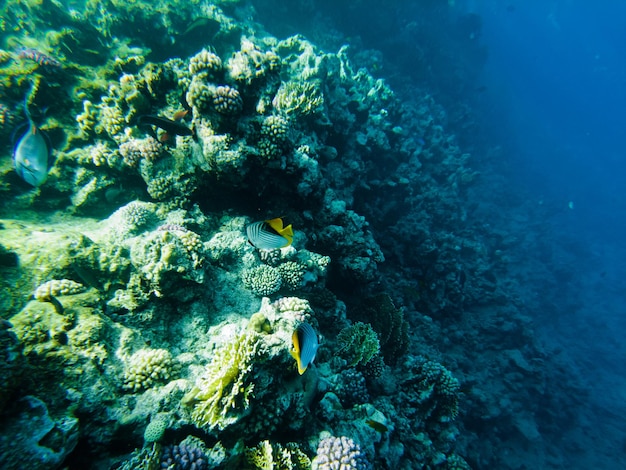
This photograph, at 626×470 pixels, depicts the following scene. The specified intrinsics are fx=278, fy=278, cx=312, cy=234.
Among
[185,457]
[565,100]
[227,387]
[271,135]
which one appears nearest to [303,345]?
[227,387]

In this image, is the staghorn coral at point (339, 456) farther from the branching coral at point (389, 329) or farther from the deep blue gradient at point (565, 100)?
the deep blue gradient at point (565, 100)

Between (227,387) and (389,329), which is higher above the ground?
(389,329)

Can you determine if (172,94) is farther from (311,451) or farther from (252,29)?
(252,29)

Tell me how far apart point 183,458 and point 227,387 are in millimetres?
563

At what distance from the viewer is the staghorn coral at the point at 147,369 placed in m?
2.63

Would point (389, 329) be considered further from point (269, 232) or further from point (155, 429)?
point (155, 429)

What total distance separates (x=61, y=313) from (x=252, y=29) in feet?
37.2

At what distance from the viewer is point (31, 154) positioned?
300 centimetres

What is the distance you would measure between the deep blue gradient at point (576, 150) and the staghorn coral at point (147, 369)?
15.5 meters

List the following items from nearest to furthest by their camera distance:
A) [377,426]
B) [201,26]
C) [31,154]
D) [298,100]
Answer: [31,154] → [377,426] → [298,100] → [201,26]

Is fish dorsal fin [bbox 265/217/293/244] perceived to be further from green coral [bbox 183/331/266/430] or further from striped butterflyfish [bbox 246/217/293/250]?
green coral [bbox 183/331/266/430]

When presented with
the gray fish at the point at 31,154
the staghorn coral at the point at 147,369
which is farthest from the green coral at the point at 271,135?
the staghorn coral at the point at 147,369

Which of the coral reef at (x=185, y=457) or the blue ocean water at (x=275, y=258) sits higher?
the blue ocean water at (x=275, y=258)

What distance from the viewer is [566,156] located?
39375 mm
